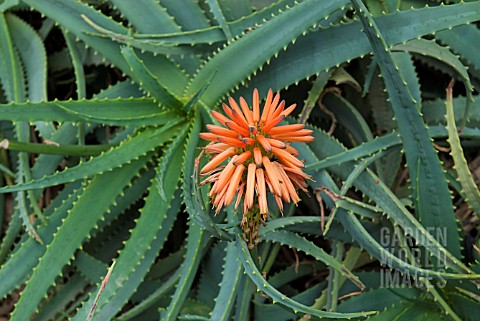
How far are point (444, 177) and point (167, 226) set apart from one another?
43cm

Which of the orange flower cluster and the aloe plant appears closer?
the orange flower cluster

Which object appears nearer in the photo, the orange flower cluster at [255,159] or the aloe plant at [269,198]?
the orange flower cluster at [255,159]

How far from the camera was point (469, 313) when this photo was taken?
0.79 metres

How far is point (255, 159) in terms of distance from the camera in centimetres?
52

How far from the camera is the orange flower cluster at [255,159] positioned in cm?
52

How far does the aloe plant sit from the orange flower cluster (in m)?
0.14

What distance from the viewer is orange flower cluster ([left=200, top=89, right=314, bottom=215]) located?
0.52 meters

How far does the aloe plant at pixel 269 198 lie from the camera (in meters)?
0.79

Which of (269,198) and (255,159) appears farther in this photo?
(269,198)

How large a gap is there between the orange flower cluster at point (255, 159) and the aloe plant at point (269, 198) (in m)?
0.14

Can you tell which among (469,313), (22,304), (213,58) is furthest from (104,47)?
(469,313)

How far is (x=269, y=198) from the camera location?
0.91 m

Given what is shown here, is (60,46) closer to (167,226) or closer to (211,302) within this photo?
(167,226)

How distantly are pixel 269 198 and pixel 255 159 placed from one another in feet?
1.30
